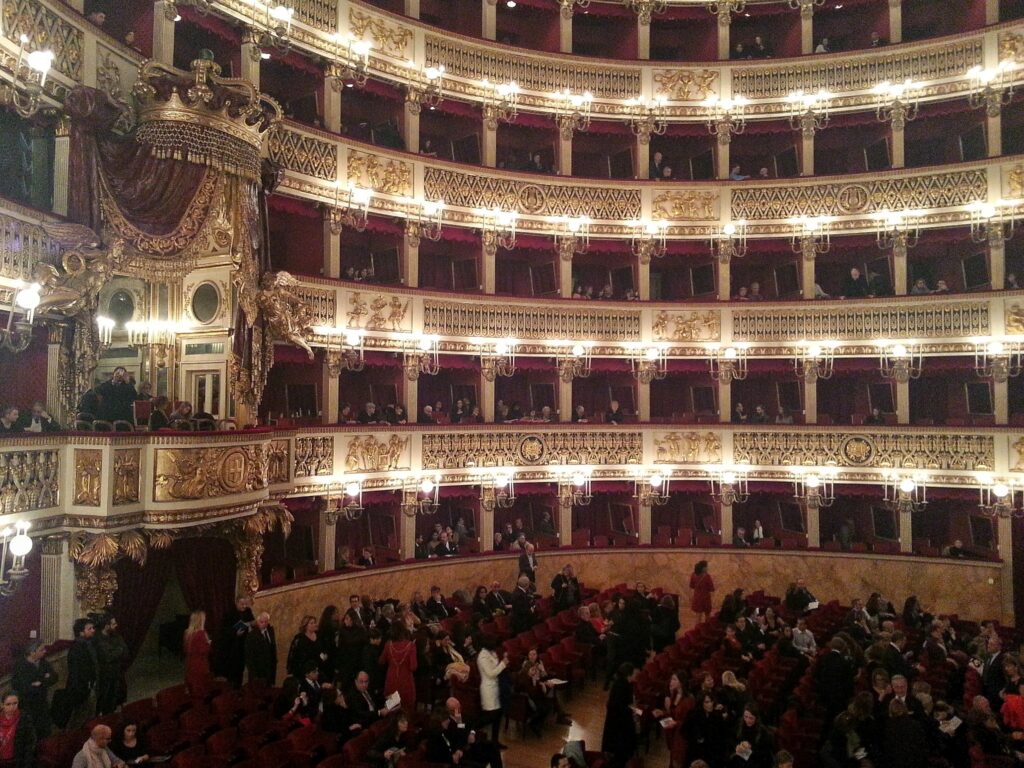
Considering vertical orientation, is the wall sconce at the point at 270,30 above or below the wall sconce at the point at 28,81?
above

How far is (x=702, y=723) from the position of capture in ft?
29.6

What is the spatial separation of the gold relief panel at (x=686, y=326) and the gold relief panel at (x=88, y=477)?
49.5ft

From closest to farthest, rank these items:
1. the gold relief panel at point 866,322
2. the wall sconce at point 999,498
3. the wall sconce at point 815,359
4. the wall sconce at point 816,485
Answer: the wall sconce at point 999,498 → the gold relief panel at point 866,322 → the wall sconce at point 816,485 → the wall sconce at point 815,359

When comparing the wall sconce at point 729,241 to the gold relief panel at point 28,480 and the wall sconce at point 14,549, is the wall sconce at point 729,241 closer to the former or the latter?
the gold relief panel at point 28,480

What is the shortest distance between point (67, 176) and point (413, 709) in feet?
29.7

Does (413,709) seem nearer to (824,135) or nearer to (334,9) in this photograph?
(334,9)

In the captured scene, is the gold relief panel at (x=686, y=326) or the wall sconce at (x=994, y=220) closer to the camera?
the wall sconce at (x=994, y=220)

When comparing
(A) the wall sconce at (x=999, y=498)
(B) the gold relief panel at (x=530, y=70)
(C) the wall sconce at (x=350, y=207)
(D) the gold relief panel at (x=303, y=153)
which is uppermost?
(B) the gold relief panel at (x=530, y=70)

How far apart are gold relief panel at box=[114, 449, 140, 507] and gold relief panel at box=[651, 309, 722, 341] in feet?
47.8

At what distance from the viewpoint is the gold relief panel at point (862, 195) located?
2078cm

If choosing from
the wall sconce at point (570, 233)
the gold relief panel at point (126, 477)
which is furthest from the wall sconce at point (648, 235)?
the gold relief panel at point (126, 477)

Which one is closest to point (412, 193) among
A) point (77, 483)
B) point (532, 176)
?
point (532, 176)

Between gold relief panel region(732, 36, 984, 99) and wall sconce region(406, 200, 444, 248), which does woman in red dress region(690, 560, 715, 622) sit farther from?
gold relief panel region(732, 36, 984, 99)

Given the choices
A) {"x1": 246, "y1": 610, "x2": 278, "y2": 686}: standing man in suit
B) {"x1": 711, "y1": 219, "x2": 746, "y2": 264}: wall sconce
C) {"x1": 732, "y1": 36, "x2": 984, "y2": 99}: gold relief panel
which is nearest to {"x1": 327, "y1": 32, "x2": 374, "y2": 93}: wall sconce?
{"x1": 711, "y1": 219, "x2": 746, "y2": 264}: wall sconce
